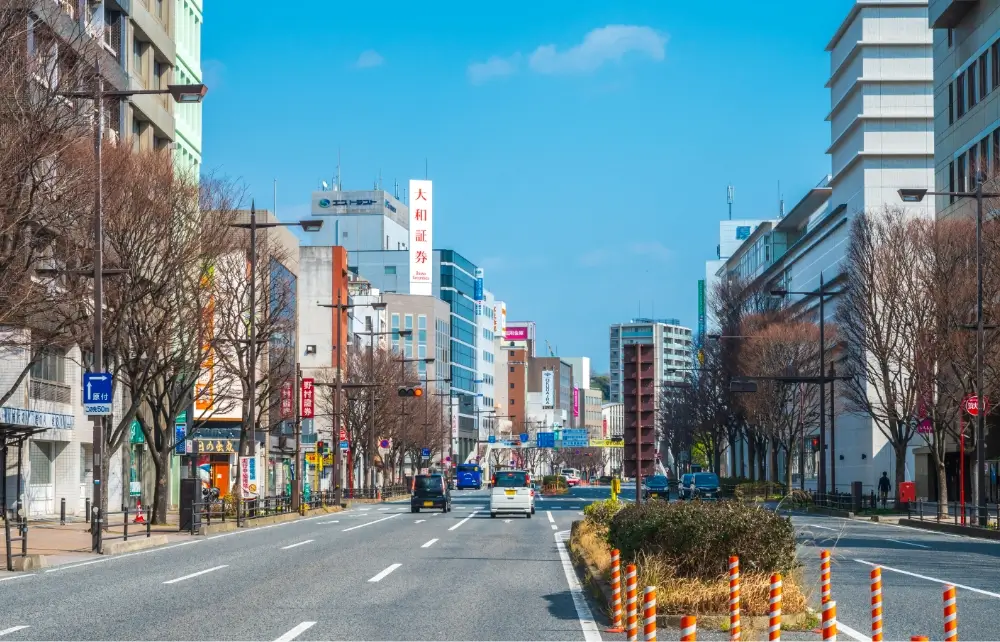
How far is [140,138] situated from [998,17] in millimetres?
37494

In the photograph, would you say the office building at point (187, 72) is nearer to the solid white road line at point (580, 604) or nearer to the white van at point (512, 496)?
the white van at point (512, 496)

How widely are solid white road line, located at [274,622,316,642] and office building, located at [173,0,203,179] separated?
4564 cm

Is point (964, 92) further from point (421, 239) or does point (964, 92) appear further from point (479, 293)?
point (479, 293)

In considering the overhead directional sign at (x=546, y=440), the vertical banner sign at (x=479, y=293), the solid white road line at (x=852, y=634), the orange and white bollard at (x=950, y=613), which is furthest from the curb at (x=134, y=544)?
the vertical banner sign at (x=479, y=293)

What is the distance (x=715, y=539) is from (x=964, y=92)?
1998 inches

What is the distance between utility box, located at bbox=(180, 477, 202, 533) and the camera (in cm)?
3456

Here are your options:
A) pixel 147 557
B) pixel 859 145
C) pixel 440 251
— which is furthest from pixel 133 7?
pixel 440 251

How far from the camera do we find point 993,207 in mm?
42656

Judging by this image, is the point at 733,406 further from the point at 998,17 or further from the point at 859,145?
the point at 998,17

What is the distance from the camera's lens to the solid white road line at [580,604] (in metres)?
13.0

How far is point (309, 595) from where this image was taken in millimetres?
16891

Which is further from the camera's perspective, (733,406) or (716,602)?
(733,406)

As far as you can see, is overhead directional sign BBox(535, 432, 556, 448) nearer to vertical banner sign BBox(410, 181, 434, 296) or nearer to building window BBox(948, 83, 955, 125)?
vertical banner sign BBox(410, 181, 434, 296)

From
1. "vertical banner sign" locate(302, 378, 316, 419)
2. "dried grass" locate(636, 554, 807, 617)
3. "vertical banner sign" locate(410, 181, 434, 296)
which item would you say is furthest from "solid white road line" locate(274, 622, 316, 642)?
"vertical banner sign" locate(410, 181, 434, 296)
